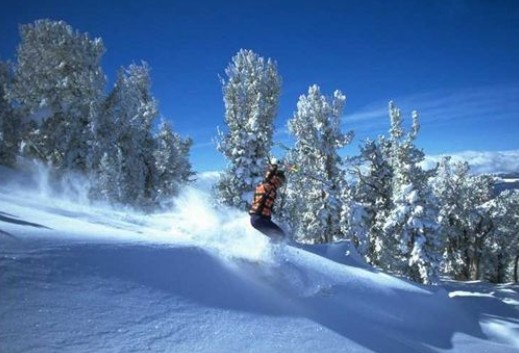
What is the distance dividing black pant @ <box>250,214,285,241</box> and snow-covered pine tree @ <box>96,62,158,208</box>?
642 inches

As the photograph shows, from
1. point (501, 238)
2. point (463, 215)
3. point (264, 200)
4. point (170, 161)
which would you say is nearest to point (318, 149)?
point (170, 161)

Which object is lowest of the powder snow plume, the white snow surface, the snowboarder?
the white snow surface

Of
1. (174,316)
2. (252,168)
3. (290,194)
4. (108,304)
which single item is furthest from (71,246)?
(290,194)

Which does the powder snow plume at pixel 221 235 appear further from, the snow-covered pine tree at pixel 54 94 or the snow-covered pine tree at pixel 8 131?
the snow-covered pine tree at pixel 8 131

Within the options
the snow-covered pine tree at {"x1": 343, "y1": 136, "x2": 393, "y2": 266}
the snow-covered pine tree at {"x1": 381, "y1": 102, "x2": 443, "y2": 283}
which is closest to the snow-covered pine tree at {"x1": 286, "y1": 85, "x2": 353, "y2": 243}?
the snow-covered pine tree at {"x1": 343, "y1": 136, "x2": 393, "y2": 266}

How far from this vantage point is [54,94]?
89.9 feet

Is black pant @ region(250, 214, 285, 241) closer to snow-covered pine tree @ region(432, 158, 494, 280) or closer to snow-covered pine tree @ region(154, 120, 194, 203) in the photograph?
snow-covered pine tree @ region(154, 120, 194, 203)

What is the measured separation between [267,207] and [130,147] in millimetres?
21898

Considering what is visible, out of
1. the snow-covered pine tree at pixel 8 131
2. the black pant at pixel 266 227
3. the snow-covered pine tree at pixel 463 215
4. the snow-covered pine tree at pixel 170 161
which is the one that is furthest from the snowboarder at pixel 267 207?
the snow-covered pine tree at pixel 463 215

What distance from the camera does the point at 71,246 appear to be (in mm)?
7176

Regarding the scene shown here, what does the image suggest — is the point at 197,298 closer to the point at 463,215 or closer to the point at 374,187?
the point at 374,187

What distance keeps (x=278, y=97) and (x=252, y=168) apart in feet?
23.6

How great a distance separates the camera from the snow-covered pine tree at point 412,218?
26672mm

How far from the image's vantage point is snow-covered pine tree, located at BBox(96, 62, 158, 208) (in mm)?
27281
